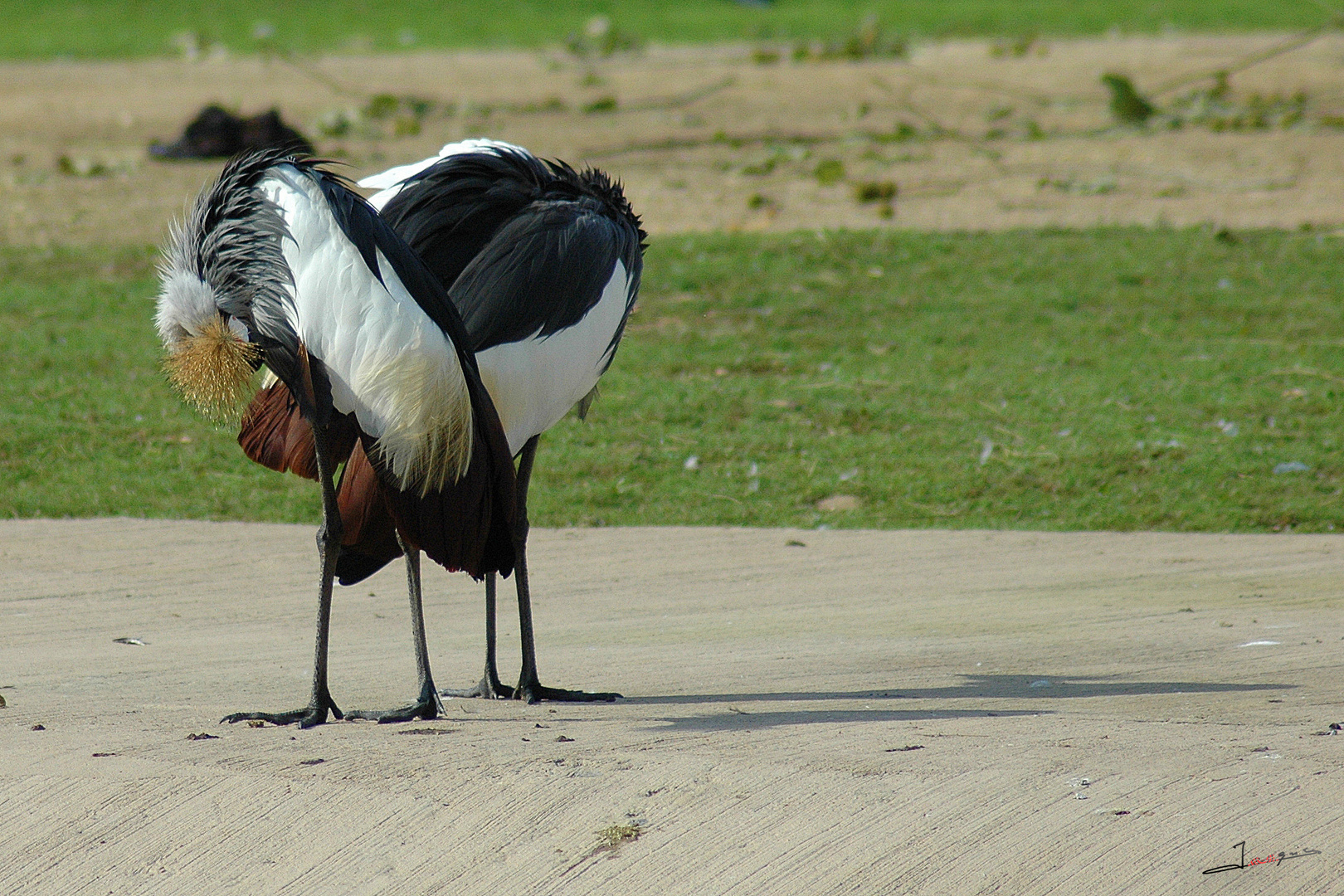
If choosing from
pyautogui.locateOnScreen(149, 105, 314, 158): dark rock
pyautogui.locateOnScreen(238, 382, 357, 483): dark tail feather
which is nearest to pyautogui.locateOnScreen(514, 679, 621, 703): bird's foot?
pyautogui.locateOnScreen(238, 382, 357, 483): dark tail feather

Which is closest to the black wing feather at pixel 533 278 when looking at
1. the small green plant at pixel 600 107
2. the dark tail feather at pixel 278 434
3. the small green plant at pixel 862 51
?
the dark tail feather at pixel 278 434

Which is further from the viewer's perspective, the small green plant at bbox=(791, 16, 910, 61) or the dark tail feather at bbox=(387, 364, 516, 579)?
the small green plant at bbox=(791, 16, 910, 61)

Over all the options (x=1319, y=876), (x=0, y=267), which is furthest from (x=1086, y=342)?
(x=0, y=267)

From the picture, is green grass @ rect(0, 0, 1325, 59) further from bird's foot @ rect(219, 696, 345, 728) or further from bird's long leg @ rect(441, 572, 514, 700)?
bird's foot @ rect(219, 696, 345, 728)

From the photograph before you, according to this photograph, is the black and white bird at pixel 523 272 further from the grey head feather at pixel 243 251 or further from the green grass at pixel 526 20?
the green grass at pixel 526 20

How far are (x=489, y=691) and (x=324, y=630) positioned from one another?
2.33 ft

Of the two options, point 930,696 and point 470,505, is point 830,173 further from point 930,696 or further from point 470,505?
point 470,505

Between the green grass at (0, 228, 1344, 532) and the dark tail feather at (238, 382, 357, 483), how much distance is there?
262cm

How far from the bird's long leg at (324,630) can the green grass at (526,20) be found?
24074 mm

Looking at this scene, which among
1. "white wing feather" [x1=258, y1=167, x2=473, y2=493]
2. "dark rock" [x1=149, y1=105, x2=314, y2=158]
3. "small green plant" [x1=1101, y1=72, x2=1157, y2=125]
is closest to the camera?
"white wing feather" [x1=258, y1=167, x2=473, y2=493]

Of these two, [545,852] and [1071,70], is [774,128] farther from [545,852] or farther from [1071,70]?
[545,852]

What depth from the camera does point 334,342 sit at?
341cm

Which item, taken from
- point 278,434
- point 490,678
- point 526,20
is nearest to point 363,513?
point 278,434

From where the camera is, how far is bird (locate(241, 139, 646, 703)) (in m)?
3.97
